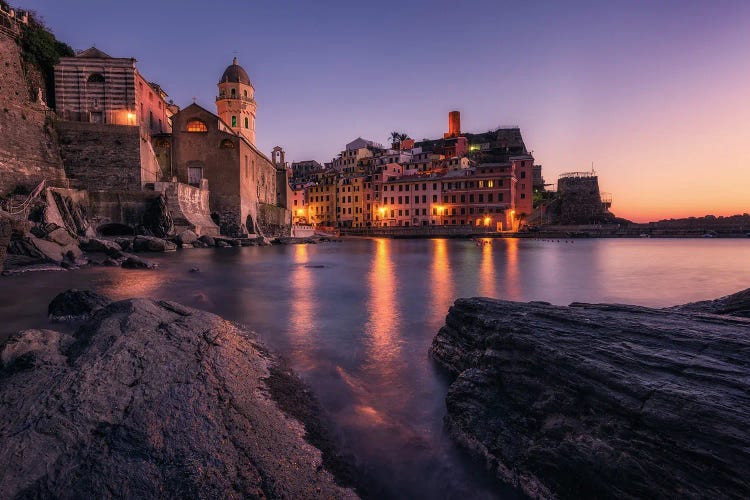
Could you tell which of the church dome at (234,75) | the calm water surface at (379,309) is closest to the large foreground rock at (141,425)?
the calm water surface at (379,309)

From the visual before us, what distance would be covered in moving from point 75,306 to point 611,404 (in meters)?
10.2

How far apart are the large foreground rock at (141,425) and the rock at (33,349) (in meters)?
0.01

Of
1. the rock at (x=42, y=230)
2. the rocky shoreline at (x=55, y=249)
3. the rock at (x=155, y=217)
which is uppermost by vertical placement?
the rock at (x=155, y=217)

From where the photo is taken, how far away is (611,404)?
3.10 m

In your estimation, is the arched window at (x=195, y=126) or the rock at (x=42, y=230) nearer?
the rock at (x=42, y=230)

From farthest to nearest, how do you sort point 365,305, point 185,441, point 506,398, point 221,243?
point 221,243, point 365,305, point 506,398, point 185,441

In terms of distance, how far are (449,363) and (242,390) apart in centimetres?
335

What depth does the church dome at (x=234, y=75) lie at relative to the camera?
2388 inches

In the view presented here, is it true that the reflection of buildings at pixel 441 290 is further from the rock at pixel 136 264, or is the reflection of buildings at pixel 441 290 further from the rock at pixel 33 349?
the rock at pixel 136 264

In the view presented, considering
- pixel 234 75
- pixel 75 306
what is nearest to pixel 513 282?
pixel 75 306

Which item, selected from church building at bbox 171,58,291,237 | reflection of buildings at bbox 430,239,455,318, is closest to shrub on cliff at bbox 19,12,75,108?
church building at bbox 171,58,291,237

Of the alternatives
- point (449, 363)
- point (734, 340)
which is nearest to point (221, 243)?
point (449, 363)

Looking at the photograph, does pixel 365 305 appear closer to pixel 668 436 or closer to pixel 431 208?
pixel 668 436

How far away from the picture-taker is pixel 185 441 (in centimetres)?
313
